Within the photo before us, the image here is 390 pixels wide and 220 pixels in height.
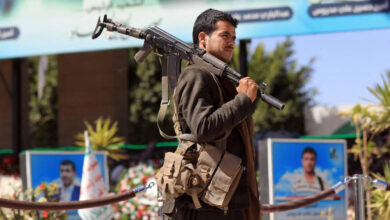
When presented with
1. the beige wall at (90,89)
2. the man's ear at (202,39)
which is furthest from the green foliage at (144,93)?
the man's ear at (202,39)

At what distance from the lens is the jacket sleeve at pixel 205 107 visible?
11.0 feet

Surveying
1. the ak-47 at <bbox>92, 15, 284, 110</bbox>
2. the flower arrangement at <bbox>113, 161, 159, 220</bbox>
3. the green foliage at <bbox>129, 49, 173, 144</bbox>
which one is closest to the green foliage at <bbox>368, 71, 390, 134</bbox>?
the flower arrangement at <bbox>113, 161, 159, 220</bbox>

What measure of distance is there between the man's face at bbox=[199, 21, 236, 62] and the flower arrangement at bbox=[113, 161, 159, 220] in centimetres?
628

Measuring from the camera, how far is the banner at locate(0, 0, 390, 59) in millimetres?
10805

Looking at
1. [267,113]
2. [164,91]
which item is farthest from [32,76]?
[164,91]

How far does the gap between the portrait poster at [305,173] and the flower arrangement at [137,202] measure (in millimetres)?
2126

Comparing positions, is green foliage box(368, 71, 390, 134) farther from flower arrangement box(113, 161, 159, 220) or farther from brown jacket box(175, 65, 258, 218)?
brown jacket box(175, 65, 258, 218)

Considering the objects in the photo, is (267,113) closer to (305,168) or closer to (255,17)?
(255,17)

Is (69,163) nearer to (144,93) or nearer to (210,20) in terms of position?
(210,20)

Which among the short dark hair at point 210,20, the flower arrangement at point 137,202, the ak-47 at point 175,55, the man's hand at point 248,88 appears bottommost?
the flower arrangement at point 137,202

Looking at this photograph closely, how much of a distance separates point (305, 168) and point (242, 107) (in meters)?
5.38

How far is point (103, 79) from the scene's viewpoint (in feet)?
64.4

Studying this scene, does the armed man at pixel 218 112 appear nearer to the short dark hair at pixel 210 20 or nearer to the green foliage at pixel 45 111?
the short dark hair at pixel 210 20

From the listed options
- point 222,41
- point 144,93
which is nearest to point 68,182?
point 222,41
